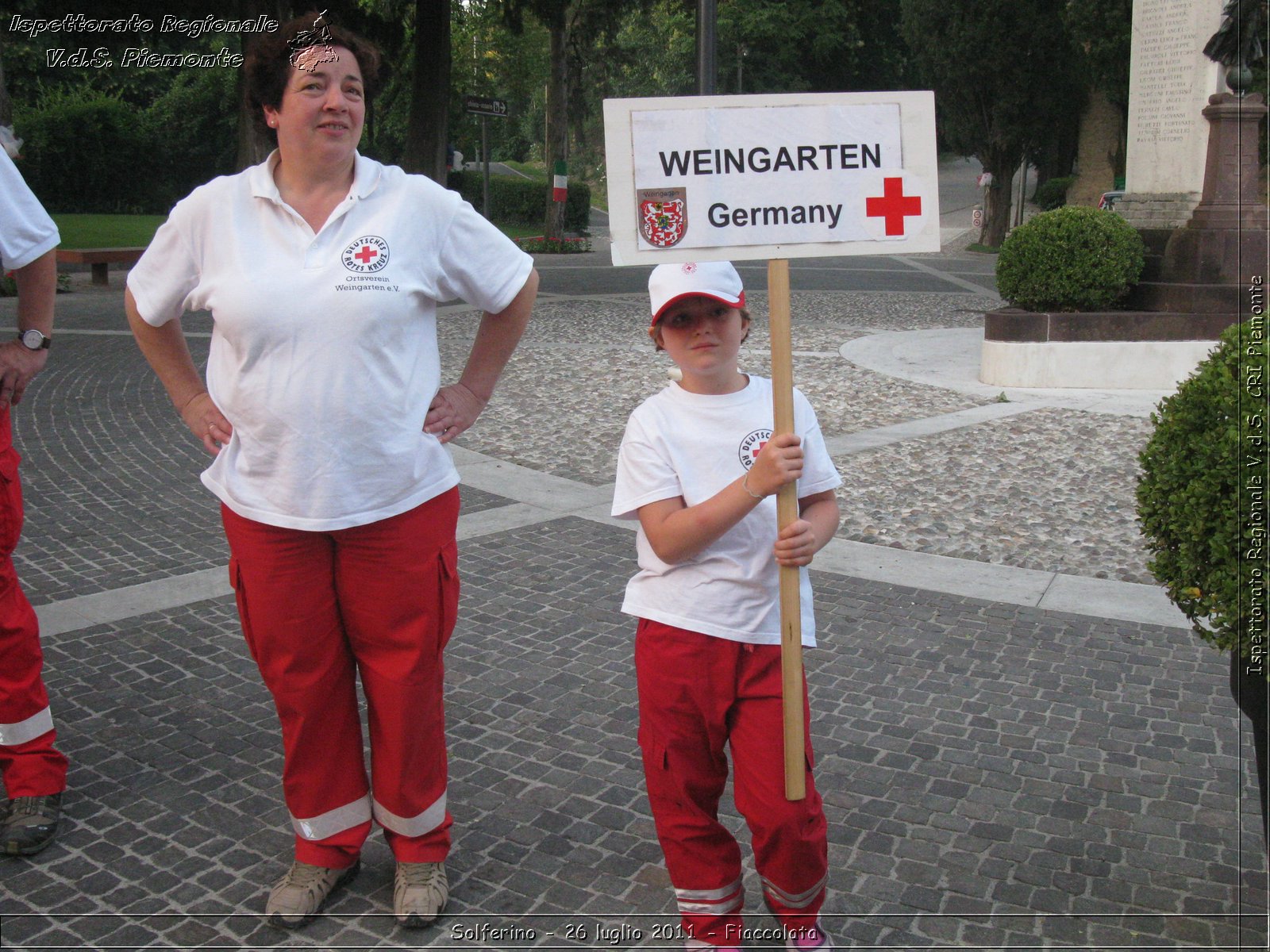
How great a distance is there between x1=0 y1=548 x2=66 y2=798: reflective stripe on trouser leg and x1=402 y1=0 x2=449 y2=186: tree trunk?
19707 mm

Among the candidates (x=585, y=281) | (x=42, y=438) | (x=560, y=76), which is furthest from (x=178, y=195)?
(x=42, y=438)

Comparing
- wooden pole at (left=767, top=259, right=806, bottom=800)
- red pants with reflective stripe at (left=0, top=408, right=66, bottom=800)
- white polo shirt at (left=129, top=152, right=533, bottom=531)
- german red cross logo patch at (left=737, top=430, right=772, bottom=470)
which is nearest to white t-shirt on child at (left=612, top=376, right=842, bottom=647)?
german red cross logo patch at (left=737, top=430, right=772, bottom=470)

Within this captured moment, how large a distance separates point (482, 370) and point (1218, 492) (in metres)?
1.68

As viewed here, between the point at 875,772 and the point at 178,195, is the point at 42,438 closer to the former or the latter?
the point at 875,772

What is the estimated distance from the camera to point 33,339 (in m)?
3.27

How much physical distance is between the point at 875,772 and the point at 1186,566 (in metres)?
1.29

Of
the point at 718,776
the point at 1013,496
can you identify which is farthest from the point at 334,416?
the point at 1013,496

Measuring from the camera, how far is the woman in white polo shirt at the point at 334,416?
8.56ft

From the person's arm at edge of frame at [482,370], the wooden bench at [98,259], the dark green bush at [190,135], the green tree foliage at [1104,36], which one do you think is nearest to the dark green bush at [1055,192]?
the green tree foliage at [1104,36]

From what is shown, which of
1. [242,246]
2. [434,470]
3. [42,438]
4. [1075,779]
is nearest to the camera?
[242,246]

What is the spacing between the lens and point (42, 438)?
26.4 feet

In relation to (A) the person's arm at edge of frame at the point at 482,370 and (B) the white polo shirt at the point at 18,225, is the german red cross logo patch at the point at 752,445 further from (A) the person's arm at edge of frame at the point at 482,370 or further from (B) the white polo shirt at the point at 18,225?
(B) the white polo shirt at the point at 18,225

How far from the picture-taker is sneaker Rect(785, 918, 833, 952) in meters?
2.65

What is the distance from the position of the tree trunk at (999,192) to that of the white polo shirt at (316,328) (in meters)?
32.4
